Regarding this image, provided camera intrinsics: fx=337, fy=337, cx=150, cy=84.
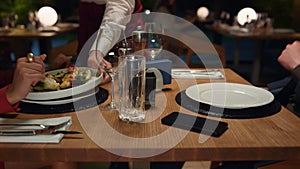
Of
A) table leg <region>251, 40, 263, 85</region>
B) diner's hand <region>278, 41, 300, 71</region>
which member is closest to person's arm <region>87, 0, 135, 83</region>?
diner's hand <region>278, 41, 300, 71</region>

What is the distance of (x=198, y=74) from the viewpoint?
4.96 feet

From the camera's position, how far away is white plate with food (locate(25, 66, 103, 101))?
3.45 feet

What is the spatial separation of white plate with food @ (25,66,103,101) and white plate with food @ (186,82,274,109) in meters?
0.34

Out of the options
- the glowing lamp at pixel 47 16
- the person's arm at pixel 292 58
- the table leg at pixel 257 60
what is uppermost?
Answer: the person's arm at pixel 292 58

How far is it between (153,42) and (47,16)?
2.88 meters

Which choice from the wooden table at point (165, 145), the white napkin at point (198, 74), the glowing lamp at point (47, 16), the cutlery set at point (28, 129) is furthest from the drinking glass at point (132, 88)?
the glowing lamp at point (47, 16)

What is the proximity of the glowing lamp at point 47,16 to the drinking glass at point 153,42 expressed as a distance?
8.73 feet

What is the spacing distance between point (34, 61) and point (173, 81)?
0.62m

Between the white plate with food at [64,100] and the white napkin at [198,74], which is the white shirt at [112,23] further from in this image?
the white napkin at [198,74]

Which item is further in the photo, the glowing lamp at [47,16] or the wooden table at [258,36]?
the glowing lamp at [47,16]

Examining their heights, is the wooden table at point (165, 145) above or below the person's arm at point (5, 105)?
below

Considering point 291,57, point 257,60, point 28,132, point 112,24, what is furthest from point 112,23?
point 257,60

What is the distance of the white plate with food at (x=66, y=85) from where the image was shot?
1051mm

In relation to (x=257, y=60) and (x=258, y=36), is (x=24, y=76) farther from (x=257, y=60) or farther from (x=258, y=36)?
(x=257, y=60)
